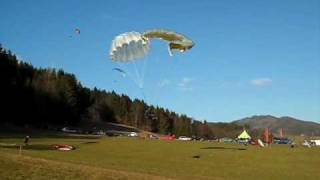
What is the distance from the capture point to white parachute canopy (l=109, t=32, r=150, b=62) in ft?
108

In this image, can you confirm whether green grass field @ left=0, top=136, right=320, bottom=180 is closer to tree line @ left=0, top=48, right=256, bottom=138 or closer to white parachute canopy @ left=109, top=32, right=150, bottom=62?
white parachute canopy @ left=109, top=32, right=150, bottom=62

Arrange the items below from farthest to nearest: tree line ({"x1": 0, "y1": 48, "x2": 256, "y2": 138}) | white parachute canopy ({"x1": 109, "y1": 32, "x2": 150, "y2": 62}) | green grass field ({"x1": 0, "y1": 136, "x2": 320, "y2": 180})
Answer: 1. tree line ({"x1": 0, "y1": 48, "x2": 256, "y2": 138})
2. white parachute canopy ({"x1": 109, "y1": 32, "x2": 150, "y2": 62})
3. green grass field ({"x1": 0, "y1": 136, "x2": 320, "y2": 180})

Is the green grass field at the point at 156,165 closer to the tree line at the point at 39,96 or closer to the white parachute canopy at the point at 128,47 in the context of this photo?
the white parachute canopy at the point at 128,47

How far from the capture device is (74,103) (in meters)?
151

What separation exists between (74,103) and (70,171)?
12647cm

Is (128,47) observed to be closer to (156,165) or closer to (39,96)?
(156,165)

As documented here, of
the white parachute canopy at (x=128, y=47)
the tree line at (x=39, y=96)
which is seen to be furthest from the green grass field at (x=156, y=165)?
the tree line at (x=39, y=96)

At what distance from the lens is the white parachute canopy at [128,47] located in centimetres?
3284

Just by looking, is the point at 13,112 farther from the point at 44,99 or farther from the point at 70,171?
the point at 70,171

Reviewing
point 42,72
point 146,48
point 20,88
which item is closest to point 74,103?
point 42,72

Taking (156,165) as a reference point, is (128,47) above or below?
above

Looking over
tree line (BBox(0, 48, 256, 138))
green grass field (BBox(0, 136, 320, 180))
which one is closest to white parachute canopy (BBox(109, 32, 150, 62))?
green grass field (BBox(0, 136, 320, 180))

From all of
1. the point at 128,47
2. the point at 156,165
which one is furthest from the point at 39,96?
the point at 128,47

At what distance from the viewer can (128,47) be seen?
1298 inches
